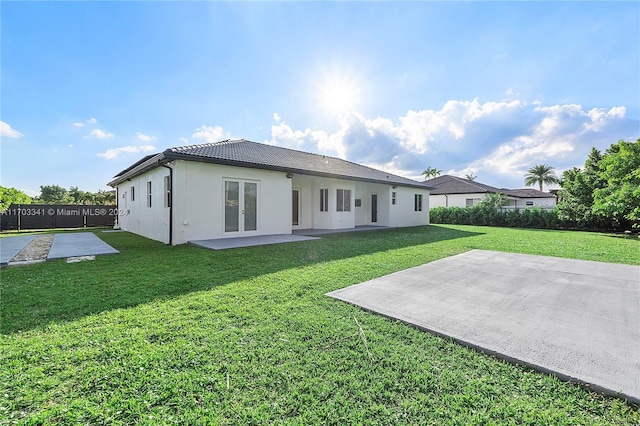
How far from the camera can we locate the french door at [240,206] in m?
10.5

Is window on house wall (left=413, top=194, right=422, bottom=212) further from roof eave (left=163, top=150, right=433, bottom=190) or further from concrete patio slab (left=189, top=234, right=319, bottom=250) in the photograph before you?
concrete patio slab (left=189, top=234, right=319, bottom=250)

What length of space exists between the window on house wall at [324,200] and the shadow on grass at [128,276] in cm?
619

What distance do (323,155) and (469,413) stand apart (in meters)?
17.9

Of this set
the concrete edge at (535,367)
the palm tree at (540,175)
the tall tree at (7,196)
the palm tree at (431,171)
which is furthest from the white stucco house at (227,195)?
the palm tree at (431,171)

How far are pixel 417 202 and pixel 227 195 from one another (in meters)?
14.6

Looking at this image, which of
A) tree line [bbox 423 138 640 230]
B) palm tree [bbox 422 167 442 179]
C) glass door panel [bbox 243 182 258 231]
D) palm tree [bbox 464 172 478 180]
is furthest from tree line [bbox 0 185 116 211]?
palm tree [bbox 464 172 478 180]

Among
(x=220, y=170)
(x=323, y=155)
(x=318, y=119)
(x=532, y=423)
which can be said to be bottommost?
(x=532, y=423)

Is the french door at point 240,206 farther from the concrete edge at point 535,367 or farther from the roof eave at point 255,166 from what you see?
the concrete edge at point 535,367

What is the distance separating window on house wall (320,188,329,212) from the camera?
14798 millimetres

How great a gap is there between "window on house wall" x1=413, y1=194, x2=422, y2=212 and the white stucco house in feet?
13.4

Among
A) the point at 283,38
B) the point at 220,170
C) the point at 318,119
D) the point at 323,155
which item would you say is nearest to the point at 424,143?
the point at 323,155

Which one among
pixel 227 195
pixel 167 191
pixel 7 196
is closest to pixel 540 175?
pixel 227 195

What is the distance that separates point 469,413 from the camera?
189 cm

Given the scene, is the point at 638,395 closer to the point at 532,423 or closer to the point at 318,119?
the point at 532,423
